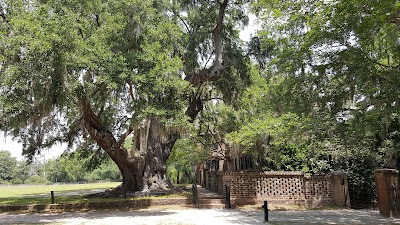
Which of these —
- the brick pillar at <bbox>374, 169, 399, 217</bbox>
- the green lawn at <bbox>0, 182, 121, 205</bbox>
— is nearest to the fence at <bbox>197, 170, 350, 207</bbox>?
the brick pillar at <bbox>374, 169, 399, 217</bbox>

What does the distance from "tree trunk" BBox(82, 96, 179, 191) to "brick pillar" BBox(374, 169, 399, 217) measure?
992 centimetres

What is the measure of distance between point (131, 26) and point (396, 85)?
34.1 feet

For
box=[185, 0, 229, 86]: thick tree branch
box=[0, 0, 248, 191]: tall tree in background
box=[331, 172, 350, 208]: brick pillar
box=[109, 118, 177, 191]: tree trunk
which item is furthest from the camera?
box=[109, 118, 177, 191]: tree trunk

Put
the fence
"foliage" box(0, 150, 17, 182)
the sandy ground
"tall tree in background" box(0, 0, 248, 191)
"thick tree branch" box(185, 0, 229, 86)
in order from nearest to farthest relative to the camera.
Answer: the sandy ground → "tall tree in background" box(0, 0, 248, 191) → the fence → "thick tree branch" box(185, 0, 229, 86) → "foliage" box(0, 150, 17, 182)

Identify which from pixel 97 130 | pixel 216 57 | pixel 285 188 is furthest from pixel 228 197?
pixel 216 57

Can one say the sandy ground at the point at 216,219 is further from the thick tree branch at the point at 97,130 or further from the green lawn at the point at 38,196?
the green lawn at the point at 38,196

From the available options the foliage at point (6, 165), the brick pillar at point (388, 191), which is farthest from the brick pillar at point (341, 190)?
the foliage at point (6, 165)

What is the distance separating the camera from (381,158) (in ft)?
52.2

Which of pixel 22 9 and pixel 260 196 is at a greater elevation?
pixel 22 9

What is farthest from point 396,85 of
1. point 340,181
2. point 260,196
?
point 260,196

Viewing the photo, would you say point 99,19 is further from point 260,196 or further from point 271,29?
point 260,196

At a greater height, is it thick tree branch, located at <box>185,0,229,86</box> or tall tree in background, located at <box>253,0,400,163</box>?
thick tree branch, located at <box>185,0,229,86</box>

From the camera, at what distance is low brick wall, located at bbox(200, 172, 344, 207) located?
1591 centimetres

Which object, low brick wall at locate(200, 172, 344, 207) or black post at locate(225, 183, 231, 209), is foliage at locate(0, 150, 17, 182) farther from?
low brick wall at locate(200, 172, 344, 207)
